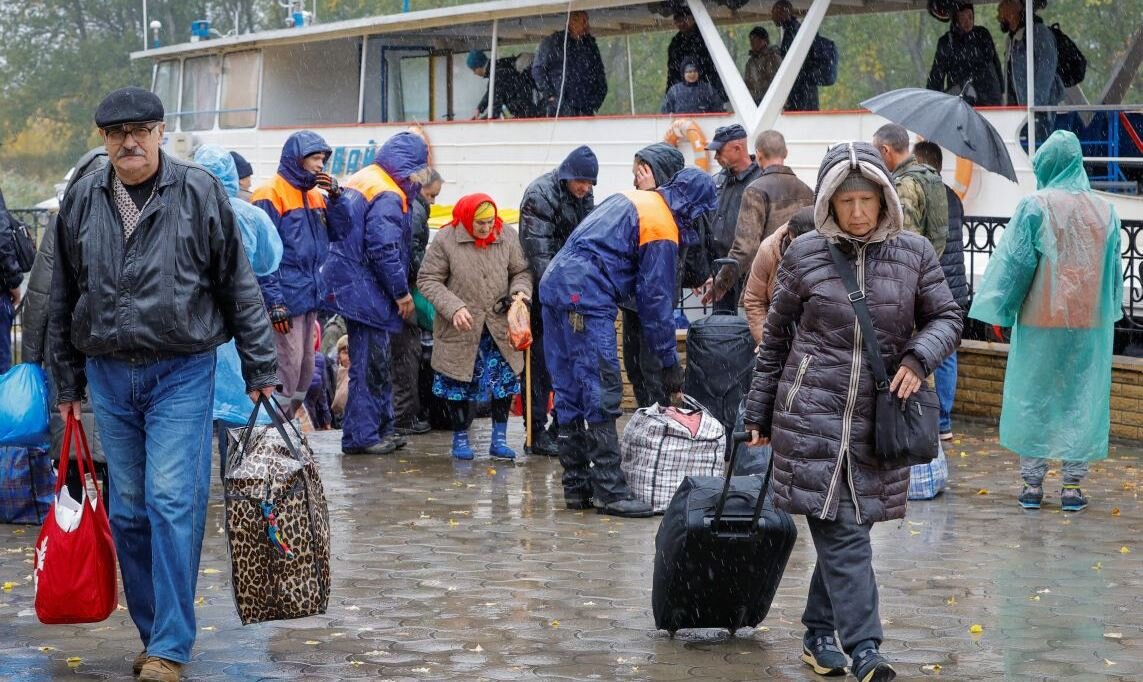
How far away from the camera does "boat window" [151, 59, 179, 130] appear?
2386 cm

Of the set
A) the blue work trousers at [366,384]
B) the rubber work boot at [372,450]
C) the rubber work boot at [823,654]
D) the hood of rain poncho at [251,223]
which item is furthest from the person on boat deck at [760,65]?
the rubber work boot at [823,654]

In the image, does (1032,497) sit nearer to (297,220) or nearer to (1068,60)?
(297,220)

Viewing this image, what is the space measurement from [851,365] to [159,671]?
2.35 metres

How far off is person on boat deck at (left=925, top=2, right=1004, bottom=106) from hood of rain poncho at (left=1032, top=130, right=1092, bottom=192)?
5.23 metres

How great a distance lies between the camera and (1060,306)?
8.34 metres

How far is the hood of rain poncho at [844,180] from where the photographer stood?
16.9 ft

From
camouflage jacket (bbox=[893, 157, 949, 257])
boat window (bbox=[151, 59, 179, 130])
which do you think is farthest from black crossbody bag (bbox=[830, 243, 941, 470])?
boat window (bbox=[151, 59, 179, 130])

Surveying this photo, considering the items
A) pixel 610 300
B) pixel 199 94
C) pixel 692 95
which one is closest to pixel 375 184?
pixel 610 300

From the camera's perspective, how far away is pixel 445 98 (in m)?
19.9

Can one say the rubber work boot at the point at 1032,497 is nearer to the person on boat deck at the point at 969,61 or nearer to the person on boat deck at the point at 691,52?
the person on boat deck at the point at 969,61

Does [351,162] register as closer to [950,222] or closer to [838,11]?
[838,11]

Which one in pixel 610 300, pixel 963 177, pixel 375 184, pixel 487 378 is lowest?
pixel 487 378

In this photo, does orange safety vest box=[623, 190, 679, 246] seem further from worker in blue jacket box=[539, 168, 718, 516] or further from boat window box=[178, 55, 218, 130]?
boat window box=[178, 55, 218, 130]

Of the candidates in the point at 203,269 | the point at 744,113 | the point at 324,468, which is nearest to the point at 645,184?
the point at 324,468
